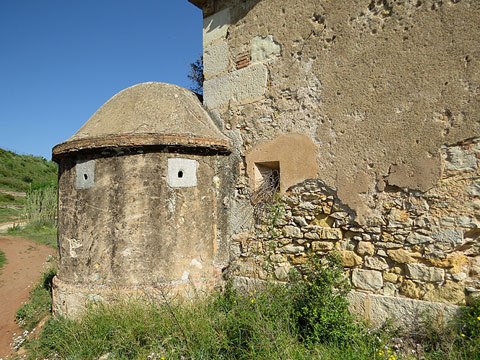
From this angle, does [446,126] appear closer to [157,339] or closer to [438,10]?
[438,10]

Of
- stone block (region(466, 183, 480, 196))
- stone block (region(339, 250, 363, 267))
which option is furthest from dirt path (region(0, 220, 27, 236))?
stone block (region(466, 183, 480, 196))

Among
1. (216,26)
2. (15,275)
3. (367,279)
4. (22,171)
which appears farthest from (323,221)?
(22,171)

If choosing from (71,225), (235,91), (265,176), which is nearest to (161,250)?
(71,225)

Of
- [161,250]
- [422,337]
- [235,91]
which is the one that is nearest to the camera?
[422,337]

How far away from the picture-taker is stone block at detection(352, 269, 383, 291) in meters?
3.23

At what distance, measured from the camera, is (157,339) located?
3.18 m

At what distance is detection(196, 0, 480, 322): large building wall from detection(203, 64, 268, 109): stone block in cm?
2

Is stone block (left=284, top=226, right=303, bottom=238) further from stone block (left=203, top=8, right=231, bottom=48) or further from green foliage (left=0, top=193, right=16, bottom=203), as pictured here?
green foliage (left=0, top=193, right=16, bottom=203)

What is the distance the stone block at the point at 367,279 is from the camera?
323 centimetres

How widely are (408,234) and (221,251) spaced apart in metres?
2.32

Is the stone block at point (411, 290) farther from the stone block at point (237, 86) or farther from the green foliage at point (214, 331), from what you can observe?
the stone block at point (237, 86)

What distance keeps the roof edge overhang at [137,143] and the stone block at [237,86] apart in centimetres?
77

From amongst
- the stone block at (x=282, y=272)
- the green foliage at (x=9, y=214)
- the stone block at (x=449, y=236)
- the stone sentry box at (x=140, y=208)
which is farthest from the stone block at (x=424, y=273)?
the green foliage at (x=9, y=214)

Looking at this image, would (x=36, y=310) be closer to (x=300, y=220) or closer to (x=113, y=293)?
(x=113, y=293)
